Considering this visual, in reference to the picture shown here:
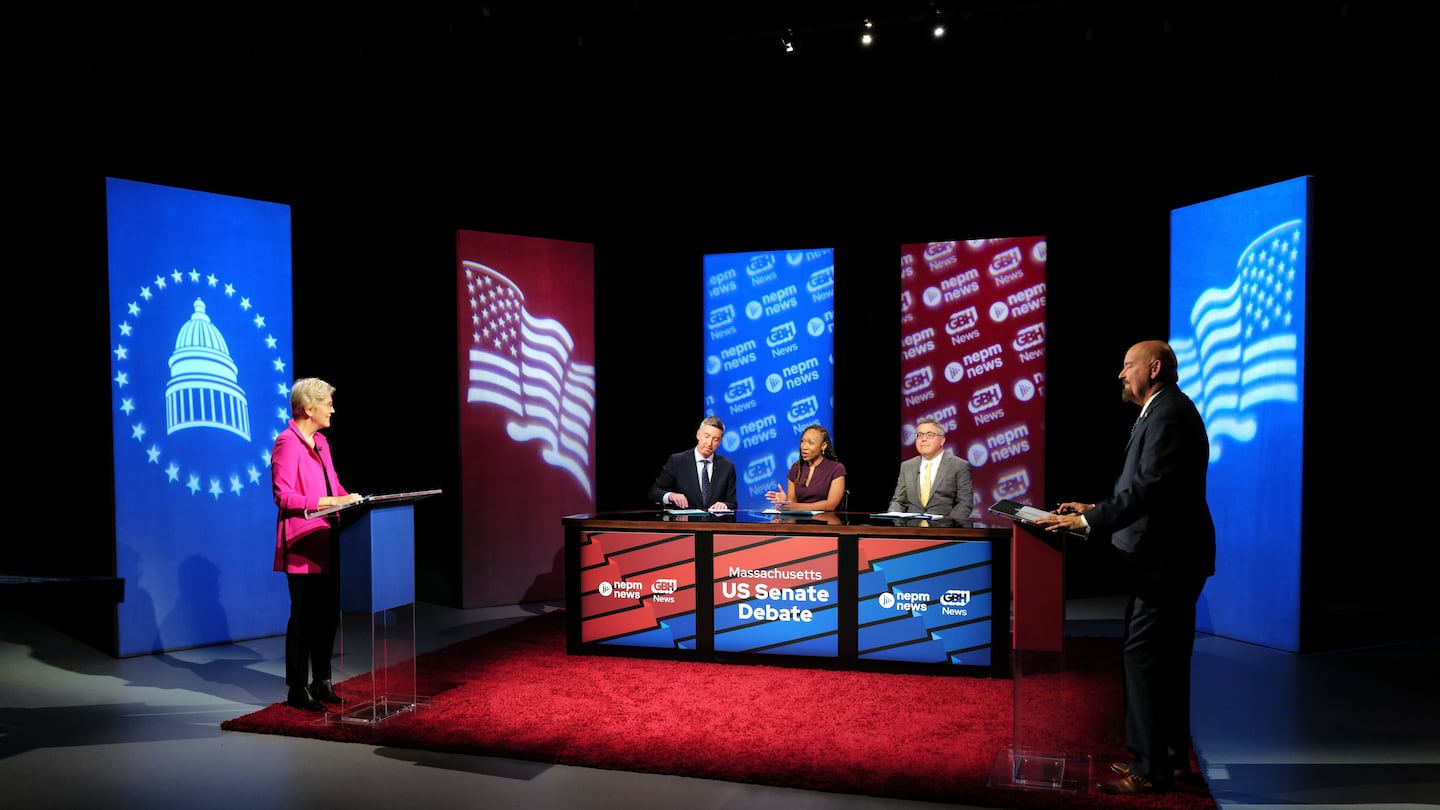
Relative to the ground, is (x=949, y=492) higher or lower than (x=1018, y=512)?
lower

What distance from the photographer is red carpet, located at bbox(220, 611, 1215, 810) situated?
3.26 m

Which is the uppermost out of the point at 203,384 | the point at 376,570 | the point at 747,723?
the point at 203,384

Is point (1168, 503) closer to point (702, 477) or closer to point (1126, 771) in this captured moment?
point (1126, 771)

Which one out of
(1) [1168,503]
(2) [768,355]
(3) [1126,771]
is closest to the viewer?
(1) [1168,503]

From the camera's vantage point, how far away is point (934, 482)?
5.40 metres

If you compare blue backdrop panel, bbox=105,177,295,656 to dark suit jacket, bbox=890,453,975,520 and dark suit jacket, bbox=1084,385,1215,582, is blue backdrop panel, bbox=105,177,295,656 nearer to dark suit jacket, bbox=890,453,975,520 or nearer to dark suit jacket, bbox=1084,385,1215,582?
dark suit jacket, bbox=890,453,975,520

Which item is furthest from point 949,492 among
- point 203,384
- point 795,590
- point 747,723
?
point 203,384

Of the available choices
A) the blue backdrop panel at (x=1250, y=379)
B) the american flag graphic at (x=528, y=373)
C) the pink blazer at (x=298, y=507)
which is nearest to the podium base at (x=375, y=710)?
the pink blazer at (x=298, y=507)

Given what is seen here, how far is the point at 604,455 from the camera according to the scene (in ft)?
24.3

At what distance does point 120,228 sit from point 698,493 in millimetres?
3630

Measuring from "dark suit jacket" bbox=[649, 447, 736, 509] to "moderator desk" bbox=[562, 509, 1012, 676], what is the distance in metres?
0.53

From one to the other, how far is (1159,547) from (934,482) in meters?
2.45

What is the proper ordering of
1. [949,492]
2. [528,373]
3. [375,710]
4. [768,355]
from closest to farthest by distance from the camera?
[375,710] → [949,492] → [528,373] → [768,355]

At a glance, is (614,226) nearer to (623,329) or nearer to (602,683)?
(623,329)
